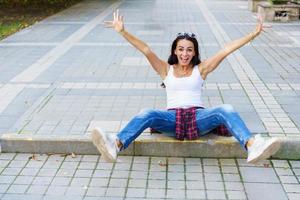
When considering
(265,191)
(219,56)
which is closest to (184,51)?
(219,56)

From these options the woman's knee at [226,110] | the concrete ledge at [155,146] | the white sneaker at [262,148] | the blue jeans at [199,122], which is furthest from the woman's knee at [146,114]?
the white sneaker at [262,148]

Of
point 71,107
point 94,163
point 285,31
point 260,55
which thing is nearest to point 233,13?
point 285,31

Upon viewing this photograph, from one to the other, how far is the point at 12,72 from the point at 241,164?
189 inches

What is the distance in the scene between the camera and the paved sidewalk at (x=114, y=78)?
5.52 m

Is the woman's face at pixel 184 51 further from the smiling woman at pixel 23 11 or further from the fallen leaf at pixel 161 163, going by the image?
the smiling woman at pixel 23 11

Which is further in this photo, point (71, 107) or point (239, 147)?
point (71, 107)

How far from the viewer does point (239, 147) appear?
473 centimetres

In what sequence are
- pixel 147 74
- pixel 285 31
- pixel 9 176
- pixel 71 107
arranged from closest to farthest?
pixel 9 176
pixel 71 107
pixel 147 74
pixel 285 31

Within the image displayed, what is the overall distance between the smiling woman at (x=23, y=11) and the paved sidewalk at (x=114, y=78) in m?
0.86

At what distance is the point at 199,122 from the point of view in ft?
15.1

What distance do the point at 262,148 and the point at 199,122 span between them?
2.69 feet

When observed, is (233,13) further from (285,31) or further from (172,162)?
(172,162)

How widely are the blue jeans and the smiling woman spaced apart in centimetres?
858

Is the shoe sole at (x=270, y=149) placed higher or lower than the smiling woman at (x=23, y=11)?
higher
